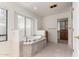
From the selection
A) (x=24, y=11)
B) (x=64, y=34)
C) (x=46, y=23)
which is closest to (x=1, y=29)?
(x=24, y=11)

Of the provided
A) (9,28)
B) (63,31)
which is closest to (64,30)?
(63,31)

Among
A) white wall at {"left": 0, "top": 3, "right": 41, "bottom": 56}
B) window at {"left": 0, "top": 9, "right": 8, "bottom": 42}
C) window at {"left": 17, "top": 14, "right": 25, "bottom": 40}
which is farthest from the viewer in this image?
window at {"left": 17, "top": 14, "right": 25, "bottom": 40}

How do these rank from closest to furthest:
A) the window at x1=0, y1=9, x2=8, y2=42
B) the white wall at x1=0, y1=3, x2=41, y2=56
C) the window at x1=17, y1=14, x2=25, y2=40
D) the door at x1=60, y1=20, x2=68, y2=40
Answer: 1. the white wall at x1=0, y1=3, x2=41, y2=56
2. the window at x1=0, y1=9, x2=8, y2=42
3. the window at x1=17, y1=14, x2=25, y2=40
4. the door at x1=60, y1=20, x2=68, y2=40

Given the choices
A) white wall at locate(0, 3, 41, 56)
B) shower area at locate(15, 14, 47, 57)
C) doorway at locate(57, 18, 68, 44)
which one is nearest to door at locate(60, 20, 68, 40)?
doorway at locate(57, 18, 68, 44)

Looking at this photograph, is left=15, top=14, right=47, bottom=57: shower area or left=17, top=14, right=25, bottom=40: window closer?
left=15, top=14, right=47, bottom=57: shower area

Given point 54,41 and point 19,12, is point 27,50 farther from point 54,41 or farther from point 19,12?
point 54,41

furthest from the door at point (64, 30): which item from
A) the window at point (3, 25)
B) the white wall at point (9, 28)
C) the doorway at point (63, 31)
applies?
the window at point (3, 25)

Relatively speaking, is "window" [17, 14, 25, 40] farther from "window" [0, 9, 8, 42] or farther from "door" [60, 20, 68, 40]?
"door" [60, 20, 68, 40]

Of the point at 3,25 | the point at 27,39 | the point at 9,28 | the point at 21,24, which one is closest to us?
A: the point at 3,25

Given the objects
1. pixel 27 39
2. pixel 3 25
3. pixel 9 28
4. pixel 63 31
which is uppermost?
pixel 3 25

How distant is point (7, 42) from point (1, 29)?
47 centimetres

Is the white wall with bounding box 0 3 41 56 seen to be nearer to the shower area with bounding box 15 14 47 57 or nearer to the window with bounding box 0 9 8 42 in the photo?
the window with bounding box 0 9 8 42

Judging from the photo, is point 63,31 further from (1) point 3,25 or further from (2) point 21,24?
(1) point 3,25

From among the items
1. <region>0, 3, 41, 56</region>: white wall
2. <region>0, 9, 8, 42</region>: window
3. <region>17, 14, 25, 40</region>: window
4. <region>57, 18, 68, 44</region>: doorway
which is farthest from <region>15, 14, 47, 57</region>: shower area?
<region>57, 18, 68, 44</region>: doorway
